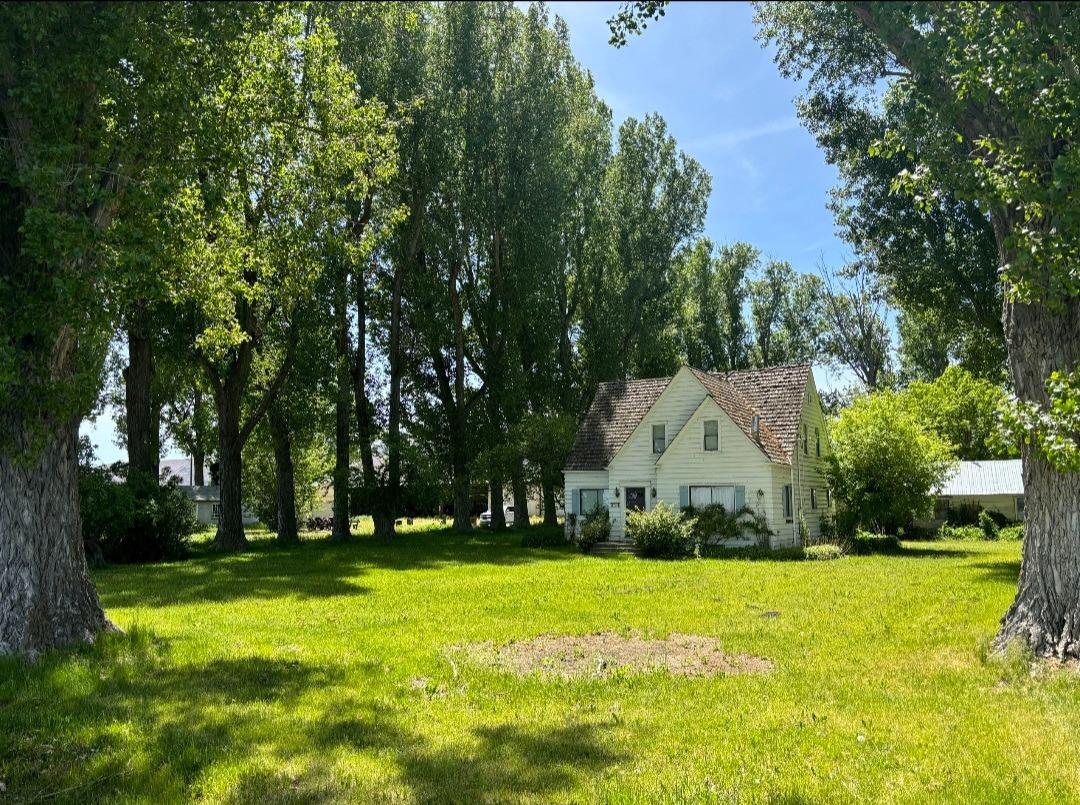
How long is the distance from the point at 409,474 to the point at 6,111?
83.0ft

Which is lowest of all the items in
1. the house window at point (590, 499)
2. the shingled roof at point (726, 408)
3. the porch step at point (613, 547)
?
the porch step at point (613, 547)

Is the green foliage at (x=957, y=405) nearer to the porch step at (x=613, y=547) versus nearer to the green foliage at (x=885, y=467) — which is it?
the green foliage at (x=885, y=467)

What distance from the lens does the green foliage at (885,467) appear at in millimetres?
Answer: 28609

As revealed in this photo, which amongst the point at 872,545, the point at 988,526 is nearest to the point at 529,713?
the point at 872,545

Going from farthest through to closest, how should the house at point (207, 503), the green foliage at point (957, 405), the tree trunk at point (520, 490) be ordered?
the house at point (207, 503) → the green foliage at point (957, 405) → the tree trunk at point (520, 490)

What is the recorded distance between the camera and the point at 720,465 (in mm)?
28781

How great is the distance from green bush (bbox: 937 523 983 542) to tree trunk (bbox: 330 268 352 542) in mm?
27829

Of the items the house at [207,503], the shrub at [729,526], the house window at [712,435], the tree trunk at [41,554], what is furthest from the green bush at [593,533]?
the house at [207,503]

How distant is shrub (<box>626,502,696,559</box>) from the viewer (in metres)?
26.6

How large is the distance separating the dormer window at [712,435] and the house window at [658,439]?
2097 millimetres

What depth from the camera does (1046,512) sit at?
9156 mm

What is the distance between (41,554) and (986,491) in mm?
42155

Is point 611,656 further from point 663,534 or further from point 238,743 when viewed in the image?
point 663,534

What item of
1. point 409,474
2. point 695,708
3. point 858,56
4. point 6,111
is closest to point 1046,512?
point 695,708
